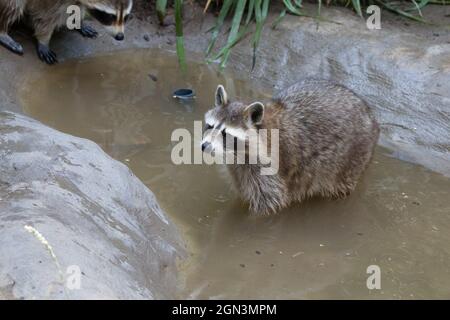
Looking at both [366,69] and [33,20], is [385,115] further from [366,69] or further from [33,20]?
[33,20]

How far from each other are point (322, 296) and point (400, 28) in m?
3.33

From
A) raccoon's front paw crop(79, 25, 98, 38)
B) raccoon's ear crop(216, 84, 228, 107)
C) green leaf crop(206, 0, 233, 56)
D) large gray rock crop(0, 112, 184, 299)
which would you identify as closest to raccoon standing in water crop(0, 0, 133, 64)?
raccoon's front paw crop(79, 25, 98, 38)

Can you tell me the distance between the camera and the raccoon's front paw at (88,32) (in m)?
6.59

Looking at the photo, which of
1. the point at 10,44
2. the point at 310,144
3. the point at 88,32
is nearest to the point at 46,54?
the point at 10,44

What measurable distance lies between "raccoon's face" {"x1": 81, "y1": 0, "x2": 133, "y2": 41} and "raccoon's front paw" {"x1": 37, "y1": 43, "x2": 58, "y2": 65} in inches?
19.3

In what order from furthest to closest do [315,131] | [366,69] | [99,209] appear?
[366,69]
[315,131]
[99,209]

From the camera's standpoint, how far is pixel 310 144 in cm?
468

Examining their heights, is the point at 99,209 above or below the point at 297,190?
above

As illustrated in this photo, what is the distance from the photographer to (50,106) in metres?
5.60

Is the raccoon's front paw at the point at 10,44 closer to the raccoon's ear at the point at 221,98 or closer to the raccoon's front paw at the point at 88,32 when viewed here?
the raccoon's front paw at the point at 88,32

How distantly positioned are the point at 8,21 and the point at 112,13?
86cm
